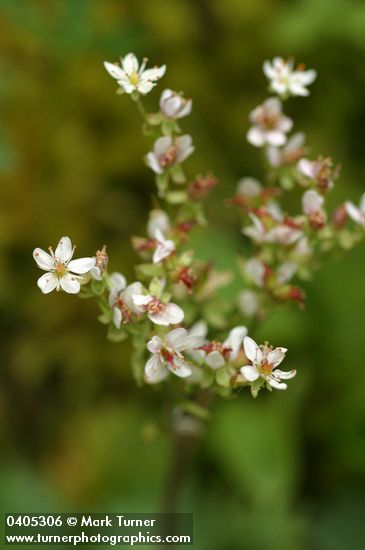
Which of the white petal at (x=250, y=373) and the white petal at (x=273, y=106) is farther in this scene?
the white petal at (x=273, y=106)

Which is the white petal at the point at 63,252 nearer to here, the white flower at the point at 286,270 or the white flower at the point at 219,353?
the white flower at the point at 219,353

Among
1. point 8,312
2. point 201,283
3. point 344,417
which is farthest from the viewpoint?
point 8,312

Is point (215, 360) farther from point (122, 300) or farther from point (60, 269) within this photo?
point (60, 269)

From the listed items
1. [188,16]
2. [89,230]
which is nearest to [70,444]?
[89,230]

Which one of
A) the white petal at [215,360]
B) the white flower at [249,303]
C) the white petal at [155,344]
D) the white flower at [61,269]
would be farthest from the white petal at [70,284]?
the white flower at [249,303]

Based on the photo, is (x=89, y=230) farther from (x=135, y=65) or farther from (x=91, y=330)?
(x=135, y=65)

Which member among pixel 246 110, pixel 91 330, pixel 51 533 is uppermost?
pixel 246 110

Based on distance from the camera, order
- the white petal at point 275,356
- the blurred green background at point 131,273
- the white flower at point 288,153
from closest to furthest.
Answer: the white petal at point 275,356 < the white flower at point 288,153 < the blurred green background at point 131,273
